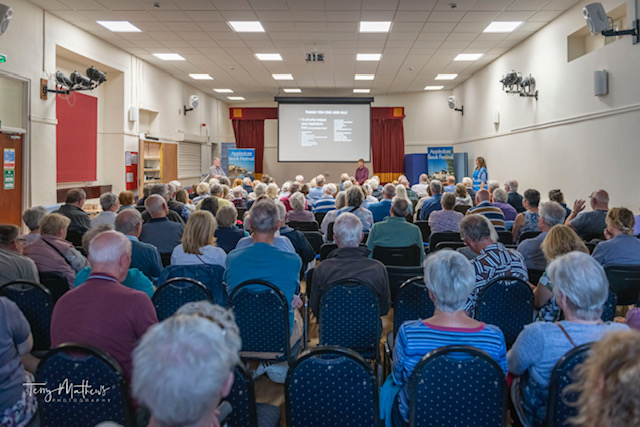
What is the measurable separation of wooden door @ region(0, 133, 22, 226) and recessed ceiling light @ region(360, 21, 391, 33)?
5807 millimetres

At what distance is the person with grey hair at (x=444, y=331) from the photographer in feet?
6.26

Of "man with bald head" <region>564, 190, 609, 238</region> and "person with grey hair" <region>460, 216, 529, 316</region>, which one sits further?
"man with bald head" <region>564, 190, 609, 238</region>

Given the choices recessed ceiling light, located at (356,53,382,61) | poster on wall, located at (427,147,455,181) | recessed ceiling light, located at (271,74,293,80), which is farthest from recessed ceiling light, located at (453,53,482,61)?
recessed ceiling light, located at (271,74,293,80)

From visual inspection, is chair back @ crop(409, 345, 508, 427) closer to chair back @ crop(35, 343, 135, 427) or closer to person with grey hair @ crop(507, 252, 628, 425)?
person with grey hair @ crop(507, 252, 628, 425)

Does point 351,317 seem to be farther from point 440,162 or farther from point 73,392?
point 440,162

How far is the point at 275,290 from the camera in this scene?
108 inches

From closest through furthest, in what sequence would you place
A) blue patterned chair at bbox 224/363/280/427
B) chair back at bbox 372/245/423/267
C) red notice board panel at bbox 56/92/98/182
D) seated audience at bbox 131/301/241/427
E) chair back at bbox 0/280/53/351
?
1. seated audience at bbox 131/301/241/427
2. blue patterned chair at bbox 224/363/280/427
3. chair back at bbox 0/280/53/351
4. chair back at bbox 372/245/423/267
5. red notice board panel at bbox 56/92/98/182

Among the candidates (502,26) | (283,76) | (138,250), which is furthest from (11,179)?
(502,26)

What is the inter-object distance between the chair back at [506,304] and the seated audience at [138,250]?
2.32 metres

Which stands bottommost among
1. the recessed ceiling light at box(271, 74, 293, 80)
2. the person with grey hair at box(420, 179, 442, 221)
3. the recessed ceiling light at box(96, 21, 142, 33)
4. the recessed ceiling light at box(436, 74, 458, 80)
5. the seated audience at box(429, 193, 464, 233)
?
the seated audience at box(429, 193, 464, 233)

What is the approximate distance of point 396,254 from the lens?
437cm

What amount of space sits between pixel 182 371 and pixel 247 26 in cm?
822

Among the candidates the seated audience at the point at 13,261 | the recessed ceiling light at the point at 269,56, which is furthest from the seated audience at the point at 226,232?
the recessed ceiling light at the point at 269,56

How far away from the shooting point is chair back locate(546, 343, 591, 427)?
5.55 feet
